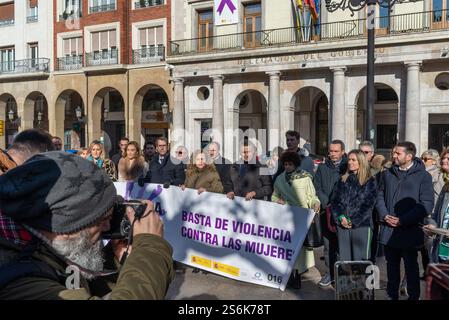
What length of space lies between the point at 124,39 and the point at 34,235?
2874 centimetres

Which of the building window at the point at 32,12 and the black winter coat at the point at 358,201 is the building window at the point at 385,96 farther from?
the building window at the point at 32,12

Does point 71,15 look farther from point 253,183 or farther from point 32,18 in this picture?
point 253,183

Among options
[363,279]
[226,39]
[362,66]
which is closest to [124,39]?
[226,39]

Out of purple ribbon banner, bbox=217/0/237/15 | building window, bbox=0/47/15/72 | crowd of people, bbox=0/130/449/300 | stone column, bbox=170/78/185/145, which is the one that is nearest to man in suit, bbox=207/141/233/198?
crowd of people, bbox=0/130/449/300

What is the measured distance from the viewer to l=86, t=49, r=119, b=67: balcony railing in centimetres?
2836

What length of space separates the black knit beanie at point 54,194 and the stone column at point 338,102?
67.4ft

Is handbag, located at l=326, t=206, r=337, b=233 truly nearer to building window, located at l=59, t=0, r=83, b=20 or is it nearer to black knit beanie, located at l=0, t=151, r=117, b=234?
black knit beanie, located at l=0, t=151, r=117, b=234

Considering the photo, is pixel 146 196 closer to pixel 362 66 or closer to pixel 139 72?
pixel 362 66

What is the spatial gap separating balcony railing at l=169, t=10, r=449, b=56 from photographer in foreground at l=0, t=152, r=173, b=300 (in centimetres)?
2105

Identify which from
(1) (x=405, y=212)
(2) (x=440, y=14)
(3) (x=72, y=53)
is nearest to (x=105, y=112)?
(3) (x=72, y=53)

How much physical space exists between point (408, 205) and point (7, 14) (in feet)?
117

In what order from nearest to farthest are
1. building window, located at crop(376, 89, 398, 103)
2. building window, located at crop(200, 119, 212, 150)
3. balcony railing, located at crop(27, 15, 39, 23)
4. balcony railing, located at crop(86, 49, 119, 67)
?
building window, located at crop(376, 89, 398, 103) < building window, located at crop(200, 119, 212, 150) < balcony railing, located at crop(86, 49, 119, 67) < balcony railing, located at crop(27, 15, 39, 23)

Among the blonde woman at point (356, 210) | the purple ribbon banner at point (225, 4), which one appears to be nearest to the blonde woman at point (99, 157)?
the blonde woman at point (356, 210)
